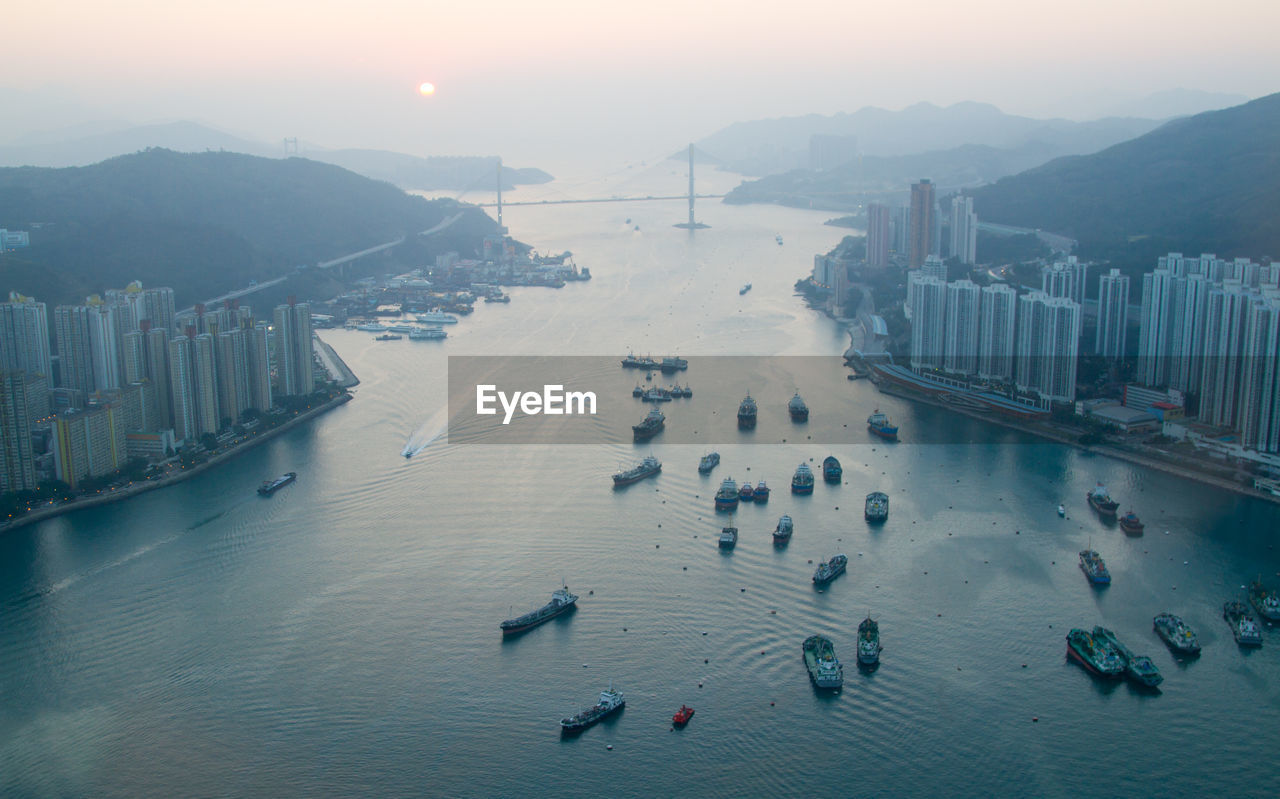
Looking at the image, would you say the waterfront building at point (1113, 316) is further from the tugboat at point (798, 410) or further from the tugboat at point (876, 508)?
the tugboat at point (876, 508)

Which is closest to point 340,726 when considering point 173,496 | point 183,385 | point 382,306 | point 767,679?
point 767,679

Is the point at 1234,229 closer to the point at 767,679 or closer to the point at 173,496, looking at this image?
the point at 767,679

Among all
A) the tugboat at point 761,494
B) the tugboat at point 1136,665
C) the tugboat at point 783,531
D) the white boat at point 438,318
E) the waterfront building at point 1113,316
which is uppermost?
the waterfront building at point 1113,316

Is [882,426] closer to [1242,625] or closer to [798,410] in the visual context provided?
[798,410]

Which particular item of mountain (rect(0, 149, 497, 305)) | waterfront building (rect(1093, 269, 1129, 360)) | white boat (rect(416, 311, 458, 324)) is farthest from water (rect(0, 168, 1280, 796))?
mountain (rect(0, 149, 497, 305))

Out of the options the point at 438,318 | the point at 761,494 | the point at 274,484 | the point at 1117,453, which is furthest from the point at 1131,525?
the point at 438,318

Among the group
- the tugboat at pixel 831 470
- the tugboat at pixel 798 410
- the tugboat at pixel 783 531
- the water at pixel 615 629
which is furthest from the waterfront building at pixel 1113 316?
the tugboat at pixel 783 531
